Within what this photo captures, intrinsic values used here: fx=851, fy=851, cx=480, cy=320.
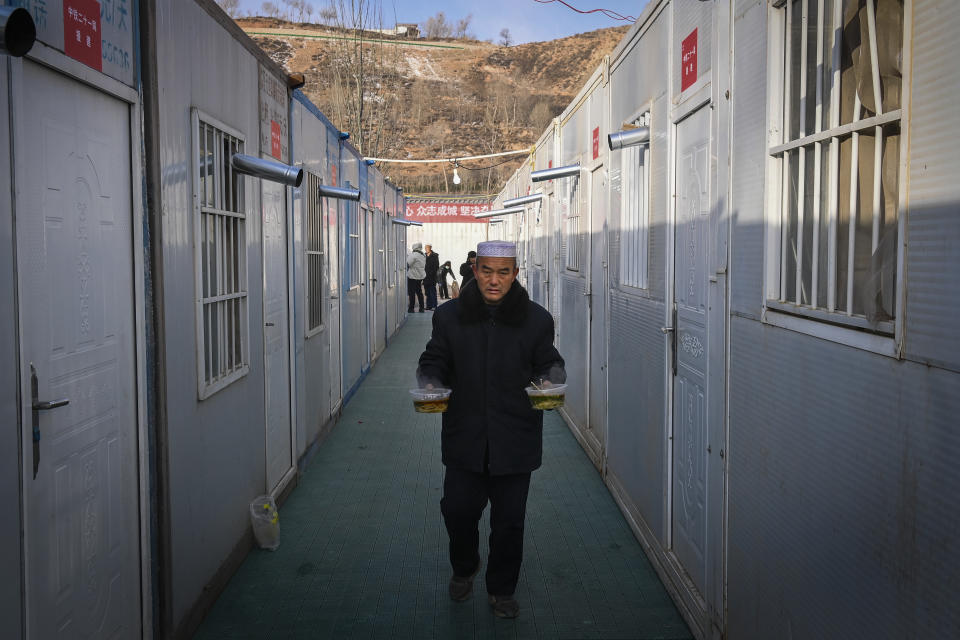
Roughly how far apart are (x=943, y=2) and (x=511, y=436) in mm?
2447

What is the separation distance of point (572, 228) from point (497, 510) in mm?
4896

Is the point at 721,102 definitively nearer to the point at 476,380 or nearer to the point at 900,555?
the point at 476,380

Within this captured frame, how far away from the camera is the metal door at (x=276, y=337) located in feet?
17.3

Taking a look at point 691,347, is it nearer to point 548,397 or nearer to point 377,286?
point 548,397

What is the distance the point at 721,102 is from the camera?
3408mm

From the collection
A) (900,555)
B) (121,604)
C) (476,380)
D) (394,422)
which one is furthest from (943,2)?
(394,422)

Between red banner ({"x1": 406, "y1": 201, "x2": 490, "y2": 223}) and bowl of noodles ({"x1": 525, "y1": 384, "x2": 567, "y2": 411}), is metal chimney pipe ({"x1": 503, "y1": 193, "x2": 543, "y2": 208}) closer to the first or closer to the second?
bowl of noodles ({"x1": 525, "y1": 384, "x2": 567, "y2": 411})

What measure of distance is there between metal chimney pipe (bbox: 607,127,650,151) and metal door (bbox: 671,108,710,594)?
614mm

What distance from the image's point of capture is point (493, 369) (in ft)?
12.2

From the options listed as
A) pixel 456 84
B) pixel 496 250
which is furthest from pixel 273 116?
pixel 456 84

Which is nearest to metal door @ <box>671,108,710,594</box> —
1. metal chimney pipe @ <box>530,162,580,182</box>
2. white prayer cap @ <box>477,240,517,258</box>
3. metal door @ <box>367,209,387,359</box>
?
white prayer cap @ <box>477,240,517,258</box>

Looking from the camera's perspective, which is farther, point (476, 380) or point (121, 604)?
point (476, 380)

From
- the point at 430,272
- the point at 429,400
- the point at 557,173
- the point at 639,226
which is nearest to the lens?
the point at 429,400

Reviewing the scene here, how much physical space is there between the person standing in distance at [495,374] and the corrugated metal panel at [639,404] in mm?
1000
